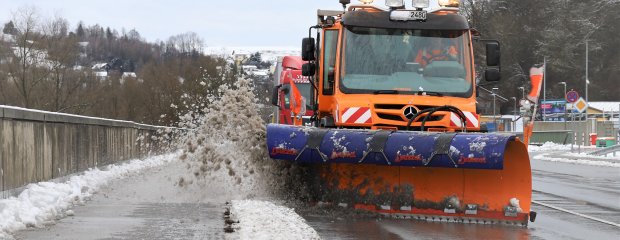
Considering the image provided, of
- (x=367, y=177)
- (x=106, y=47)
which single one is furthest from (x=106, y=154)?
(x=106, y=47)

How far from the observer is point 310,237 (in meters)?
8.91

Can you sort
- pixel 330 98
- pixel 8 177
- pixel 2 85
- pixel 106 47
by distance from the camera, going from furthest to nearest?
pixel 106 47 < pixel 2 85 < pixel 330 98 < pixel 8 177

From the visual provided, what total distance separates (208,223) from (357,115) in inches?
116

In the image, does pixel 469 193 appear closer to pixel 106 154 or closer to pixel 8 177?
pixel 8 177

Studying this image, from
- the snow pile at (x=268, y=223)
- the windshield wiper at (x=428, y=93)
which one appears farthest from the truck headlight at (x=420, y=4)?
the snow pile at (x=268, y=223)

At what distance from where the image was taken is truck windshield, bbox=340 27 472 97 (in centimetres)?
1309

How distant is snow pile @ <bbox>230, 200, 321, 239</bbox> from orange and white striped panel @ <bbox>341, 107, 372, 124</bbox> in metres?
1.63

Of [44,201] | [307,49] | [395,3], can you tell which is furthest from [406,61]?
[44,201]

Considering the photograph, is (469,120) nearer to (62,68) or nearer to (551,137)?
(62,68)

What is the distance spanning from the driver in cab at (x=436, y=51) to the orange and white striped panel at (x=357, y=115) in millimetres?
1196

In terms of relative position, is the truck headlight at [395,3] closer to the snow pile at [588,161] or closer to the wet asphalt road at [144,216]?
the wet asphalt road at [144,216]

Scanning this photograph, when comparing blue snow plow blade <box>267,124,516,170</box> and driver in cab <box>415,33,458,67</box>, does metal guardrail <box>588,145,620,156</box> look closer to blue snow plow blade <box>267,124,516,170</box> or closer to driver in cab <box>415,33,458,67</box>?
driver in cab <box>415,33,458,67</box>

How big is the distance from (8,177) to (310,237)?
4.54 m

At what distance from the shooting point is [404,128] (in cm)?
1253
